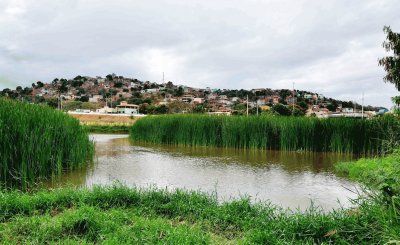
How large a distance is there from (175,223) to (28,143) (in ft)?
11.7

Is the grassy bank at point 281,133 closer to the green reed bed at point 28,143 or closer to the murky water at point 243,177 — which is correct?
the murky water at point 243,177

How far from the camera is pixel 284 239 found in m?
3.25

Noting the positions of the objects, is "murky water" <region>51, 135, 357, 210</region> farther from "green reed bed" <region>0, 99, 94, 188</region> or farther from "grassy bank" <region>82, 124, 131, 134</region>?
"grassy bank" <region>82, 124, 131, 134</region>

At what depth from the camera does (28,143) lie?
6.12 meters

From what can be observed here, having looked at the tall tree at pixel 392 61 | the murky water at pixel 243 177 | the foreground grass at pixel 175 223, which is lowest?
the murky water at pixel 243 177

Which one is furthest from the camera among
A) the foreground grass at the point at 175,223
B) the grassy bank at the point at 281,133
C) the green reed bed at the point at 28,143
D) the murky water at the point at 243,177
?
the grassy bank at the point at 281,133

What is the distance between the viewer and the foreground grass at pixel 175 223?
3.23m

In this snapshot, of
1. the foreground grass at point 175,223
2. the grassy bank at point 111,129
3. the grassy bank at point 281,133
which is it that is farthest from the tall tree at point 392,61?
the grassy bank at point 111,129

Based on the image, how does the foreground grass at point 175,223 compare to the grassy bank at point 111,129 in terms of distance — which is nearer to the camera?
the foreground grass at point 175,223

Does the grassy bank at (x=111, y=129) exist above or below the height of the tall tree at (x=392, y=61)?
below

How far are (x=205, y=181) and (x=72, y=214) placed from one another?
3303mm

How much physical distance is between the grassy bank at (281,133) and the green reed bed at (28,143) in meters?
7.44

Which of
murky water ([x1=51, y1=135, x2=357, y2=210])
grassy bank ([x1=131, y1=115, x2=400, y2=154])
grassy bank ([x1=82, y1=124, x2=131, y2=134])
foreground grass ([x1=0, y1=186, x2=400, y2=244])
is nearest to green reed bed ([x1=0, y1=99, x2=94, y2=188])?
murky water ([x1=51, y1=135, x2=357, y2=210])

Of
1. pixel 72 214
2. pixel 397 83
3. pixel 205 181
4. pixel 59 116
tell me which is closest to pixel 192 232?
pixel 72 214
